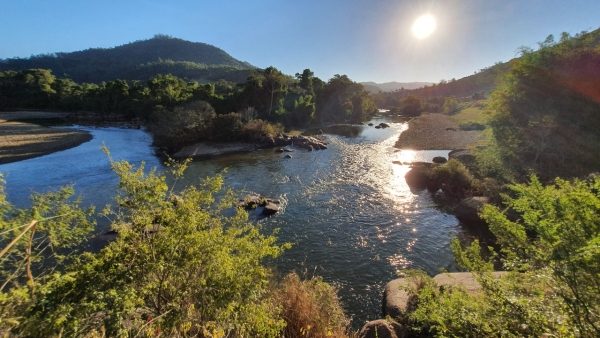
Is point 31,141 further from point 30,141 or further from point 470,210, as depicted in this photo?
point 470,210

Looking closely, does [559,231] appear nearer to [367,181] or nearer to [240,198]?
[240,198]

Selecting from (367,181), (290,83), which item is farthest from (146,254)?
(290,83)

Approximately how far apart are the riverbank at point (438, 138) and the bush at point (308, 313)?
115ft

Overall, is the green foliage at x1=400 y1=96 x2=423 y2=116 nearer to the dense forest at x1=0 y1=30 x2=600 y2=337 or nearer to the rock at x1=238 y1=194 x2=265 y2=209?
the rock at x1=238 y1=194 x2=265 y2=209

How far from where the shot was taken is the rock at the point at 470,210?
19125 millimetres

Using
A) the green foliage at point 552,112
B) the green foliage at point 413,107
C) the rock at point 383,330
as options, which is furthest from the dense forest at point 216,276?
the green foliage at point 413,107

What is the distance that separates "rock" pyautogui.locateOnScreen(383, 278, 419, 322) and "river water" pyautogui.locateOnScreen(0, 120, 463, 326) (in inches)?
33.4

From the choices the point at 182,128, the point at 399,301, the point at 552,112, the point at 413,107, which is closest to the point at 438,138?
the point at 552,112

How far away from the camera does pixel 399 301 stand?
1088cm

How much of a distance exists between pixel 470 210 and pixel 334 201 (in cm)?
929

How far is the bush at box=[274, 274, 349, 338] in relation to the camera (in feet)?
27.7

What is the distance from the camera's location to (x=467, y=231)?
1844cm

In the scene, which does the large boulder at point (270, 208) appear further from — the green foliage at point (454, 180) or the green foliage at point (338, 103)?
the green foliage at point (338, 103)

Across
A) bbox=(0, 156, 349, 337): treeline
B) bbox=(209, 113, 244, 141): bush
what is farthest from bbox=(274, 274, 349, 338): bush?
bbox=(209, 113, 244, 141): bush
